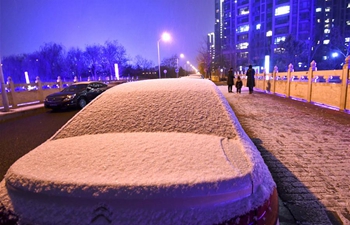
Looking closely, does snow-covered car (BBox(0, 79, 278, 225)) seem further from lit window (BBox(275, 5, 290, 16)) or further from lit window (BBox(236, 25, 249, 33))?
lit window (BBox(236, 25, 249, 33))

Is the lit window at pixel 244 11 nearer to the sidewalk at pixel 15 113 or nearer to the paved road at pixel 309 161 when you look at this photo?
the sidewalk at pixel 15 113

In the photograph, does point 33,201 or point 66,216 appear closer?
point 66,216

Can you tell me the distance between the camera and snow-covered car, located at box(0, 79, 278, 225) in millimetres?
1181

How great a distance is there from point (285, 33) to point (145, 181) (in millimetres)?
85705

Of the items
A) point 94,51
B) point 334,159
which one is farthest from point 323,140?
point 94,51

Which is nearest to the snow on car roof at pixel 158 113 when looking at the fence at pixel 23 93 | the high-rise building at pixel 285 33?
the fence at pixel 23 93

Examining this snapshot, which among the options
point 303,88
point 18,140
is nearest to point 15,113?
point 18,140

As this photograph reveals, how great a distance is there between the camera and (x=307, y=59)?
191 ft

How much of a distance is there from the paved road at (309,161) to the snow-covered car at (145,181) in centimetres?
152

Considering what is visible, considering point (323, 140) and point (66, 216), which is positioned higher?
point (66, 216)

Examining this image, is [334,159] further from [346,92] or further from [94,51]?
[94,51]

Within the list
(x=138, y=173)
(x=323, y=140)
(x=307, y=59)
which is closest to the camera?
(x=138, y=173)

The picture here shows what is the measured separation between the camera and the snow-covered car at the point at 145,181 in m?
1.18

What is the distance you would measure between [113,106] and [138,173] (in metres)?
1.50
